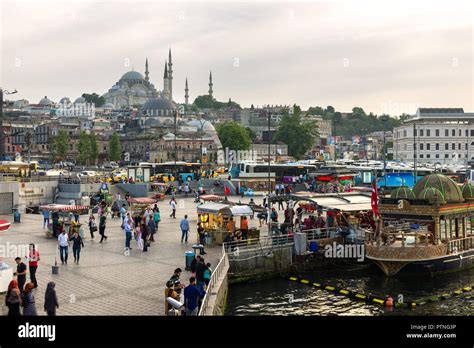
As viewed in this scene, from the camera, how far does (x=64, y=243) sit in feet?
59.1

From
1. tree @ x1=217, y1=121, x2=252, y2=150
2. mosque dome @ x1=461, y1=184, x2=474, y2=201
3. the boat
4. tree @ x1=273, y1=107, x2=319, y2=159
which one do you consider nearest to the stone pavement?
the boat

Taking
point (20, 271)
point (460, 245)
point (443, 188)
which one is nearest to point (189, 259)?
point (20, 271)

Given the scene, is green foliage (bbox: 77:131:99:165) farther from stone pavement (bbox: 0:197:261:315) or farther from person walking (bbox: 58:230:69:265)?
person walking (bbox: 58:230:69:265)

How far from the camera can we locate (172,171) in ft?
203

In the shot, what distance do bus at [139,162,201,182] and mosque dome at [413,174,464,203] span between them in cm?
3624

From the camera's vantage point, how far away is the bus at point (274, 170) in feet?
188

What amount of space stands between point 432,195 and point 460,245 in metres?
2.77

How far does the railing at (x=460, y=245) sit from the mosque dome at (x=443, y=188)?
65.6 inches

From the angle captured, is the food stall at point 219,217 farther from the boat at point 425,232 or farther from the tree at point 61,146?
the tree at point 61,146

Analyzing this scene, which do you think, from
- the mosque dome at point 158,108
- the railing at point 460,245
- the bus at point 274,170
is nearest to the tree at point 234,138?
the mosque dome at point 158,108

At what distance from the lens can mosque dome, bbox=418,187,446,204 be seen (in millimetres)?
22172
